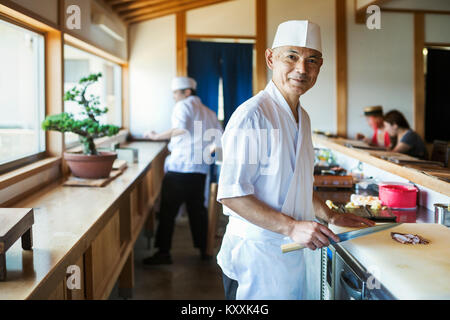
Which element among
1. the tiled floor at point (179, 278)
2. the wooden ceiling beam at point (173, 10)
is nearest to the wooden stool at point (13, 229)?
the tiled floor at point (179, 278)

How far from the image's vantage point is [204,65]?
6.38 meters

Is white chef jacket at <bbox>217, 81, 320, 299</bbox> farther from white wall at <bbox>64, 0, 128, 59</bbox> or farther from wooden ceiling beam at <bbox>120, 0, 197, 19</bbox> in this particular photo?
wooden ceiling beam at <bbox>120, 0, 197, 19</bbox>

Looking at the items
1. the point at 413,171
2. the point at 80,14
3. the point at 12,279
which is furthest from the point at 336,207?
the point at 80,14

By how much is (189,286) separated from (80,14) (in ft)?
7.75

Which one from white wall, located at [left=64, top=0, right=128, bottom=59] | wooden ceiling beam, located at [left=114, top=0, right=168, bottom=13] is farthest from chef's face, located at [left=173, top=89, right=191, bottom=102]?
wooden ceiling beam, located at [left=114, top=0, right=168, bottom=13]

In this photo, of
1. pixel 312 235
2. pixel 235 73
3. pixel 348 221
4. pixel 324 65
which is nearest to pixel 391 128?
pixel 324 65

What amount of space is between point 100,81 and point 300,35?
4577 millimetres

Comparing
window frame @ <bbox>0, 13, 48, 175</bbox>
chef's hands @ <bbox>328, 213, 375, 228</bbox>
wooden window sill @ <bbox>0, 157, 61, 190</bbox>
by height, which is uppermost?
window frame @ <bbox>0, 13, 48, 175</bbox>

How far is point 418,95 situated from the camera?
6668 mm

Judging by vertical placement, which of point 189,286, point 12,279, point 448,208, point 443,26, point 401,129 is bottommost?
point 189,286

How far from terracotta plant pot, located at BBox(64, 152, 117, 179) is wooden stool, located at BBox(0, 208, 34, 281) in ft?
4.85

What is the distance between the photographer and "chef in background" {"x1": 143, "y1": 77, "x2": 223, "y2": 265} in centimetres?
431

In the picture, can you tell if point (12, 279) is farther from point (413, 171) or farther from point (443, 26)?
point (443, 26)
